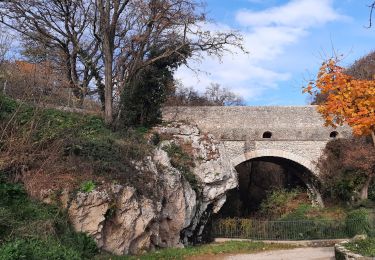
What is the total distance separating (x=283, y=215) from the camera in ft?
68.8

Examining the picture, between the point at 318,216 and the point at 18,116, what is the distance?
15541 millimetres

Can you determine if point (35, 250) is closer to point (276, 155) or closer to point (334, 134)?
point (276, 155)

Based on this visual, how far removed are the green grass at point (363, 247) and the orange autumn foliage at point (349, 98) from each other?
2178mm

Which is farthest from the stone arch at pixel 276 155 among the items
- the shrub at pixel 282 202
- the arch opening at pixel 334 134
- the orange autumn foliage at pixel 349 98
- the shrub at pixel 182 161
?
the orange autumn foliage at pixel 349 98

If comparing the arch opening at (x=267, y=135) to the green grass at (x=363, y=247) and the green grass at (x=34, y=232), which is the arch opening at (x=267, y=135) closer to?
the green grass at (x=363, y=247)

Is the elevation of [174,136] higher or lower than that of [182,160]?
higher

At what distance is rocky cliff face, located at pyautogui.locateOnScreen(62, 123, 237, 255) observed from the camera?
8.53 meters

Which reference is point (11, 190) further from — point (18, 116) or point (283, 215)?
point (283, 215)

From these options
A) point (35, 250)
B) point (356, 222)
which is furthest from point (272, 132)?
point (35, 250)

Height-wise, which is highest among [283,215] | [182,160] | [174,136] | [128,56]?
[128,56]

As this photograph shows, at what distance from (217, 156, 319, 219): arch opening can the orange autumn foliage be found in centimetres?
1268

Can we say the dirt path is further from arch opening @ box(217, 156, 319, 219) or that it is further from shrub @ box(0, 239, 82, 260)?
arch opening @ box(217, 156, 319, 219)

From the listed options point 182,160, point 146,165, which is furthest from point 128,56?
point 146,165

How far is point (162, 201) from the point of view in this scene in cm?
1100
